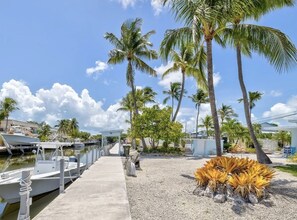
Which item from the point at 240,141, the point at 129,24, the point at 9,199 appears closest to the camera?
the point at 9,199

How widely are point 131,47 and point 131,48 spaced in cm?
10

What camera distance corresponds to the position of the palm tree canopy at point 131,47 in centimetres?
2856

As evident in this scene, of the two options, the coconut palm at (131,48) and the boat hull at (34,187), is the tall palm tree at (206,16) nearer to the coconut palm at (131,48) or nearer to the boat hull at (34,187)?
the boat hull at (34,187)

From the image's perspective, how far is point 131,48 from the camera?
28422 millimetres

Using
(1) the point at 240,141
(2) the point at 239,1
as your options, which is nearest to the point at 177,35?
(2) the point at 239,1

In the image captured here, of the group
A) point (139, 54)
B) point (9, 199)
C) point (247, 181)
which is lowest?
point (9, 199)

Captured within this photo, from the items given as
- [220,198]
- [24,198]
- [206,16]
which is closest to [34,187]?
[24,198]

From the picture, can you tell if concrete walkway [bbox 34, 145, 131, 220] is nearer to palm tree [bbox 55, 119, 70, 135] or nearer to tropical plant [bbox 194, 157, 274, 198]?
tropical plant [bbox 194, 157, 274, 198]

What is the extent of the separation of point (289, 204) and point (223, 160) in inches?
103

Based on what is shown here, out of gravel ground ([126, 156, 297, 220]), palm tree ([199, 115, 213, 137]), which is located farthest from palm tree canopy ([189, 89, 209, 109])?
gravel ground ([126, 156, 297, 220])

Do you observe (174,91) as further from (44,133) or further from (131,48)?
(44,133)

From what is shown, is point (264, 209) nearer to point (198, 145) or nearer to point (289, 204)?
Answer: point (289, 204)

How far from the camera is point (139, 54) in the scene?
95.8 ft

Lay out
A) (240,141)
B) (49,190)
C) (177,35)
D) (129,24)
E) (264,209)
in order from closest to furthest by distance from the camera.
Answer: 1. (264,209)
2. (49,190)
3. (177,35)
4. (129,24)
5. (240,141)
